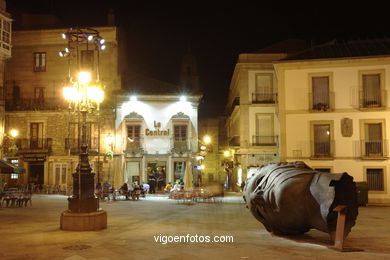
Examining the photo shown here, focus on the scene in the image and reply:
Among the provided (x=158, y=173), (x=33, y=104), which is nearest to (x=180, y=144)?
(x=158, y=173)

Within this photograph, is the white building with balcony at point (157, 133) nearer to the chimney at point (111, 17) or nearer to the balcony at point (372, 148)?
the chimney at point (111, 17)

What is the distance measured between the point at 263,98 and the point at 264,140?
3.37 m

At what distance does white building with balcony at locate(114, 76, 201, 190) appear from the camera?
115 feet

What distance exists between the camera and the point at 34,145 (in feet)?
118

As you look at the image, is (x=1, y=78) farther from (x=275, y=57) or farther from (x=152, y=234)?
(x=152, y=234)

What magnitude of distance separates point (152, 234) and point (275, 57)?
2627 centimetres

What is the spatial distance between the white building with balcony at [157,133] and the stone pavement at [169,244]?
19342 mm

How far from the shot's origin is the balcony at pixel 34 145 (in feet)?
117

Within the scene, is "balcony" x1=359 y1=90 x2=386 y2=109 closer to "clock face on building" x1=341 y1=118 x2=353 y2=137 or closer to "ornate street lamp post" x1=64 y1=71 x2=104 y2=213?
"clock face on building" x1=341 y1=118 x2=353 y2=137

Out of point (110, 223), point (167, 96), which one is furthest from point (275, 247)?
point (167, 96)

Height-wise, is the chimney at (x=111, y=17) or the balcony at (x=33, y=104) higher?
the chimney at (x=111, y=17)

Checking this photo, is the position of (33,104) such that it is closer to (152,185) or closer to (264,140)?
(152,185)

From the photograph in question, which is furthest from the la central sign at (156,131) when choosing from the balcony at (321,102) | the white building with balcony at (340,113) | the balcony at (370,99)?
the balcony at (370,99)

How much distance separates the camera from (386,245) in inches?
408
